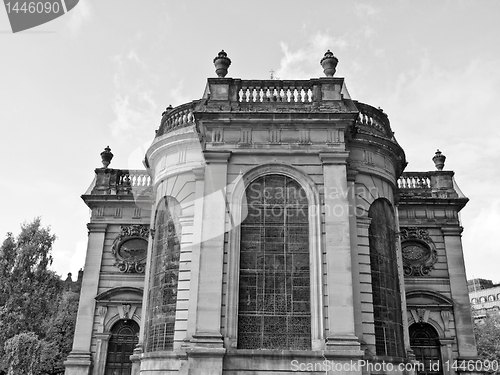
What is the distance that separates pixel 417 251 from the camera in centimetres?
2284

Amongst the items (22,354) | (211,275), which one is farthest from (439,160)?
(22,354)

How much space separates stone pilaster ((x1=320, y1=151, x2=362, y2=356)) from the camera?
13.5 m

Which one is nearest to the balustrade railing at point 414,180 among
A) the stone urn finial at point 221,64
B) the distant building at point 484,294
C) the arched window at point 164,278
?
the stone urn finial at point 221,64

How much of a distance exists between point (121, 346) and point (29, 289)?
12.1 meters

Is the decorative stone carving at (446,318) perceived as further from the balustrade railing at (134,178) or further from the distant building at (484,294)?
the distant building at (484,294)

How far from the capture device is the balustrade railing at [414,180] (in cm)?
2423

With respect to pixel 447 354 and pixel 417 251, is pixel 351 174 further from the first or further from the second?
pixel 447 354

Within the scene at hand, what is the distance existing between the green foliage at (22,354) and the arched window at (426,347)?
2004cm

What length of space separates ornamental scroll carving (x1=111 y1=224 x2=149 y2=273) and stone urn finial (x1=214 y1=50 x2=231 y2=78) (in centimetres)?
925

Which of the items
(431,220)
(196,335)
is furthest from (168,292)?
(431,220)

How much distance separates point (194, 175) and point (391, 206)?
756 centimetres

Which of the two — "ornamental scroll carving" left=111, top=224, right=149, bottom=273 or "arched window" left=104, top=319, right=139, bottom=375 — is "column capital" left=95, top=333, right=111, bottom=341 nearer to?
"arched window" left=104, top=319, right=139, bottom=375

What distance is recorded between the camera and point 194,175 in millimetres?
17047

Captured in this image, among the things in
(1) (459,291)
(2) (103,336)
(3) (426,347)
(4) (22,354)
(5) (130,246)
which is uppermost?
(5) (130,246)
